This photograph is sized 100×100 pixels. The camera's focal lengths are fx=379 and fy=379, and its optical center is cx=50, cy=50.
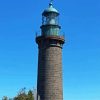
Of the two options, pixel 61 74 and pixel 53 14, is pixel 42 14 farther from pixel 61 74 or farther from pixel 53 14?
pixel 61 74

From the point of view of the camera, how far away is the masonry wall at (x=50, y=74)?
50.6m

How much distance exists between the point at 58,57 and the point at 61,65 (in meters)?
1.21

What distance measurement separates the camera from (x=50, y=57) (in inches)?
2039

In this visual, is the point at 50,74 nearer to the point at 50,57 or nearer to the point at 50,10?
the point at 50,57

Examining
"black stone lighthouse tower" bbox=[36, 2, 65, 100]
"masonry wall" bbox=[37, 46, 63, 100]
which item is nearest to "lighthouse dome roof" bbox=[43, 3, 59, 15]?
"black stone lighthouse tower" bbox=[36, 2, 65, 100]

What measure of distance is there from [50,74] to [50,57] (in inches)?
94.3

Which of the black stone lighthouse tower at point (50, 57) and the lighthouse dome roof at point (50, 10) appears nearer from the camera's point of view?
the black stone lighthouse tower at point (50, 57)

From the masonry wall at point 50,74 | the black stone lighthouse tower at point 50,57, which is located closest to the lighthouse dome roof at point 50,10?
the black stone lighthouse tower at point 50,57

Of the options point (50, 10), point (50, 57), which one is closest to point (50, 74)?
point (50, 57)

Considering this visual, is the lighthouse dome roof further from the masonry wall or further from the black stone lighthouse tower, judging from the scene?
the masonry wall

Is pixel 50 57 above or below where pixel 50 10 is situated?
below

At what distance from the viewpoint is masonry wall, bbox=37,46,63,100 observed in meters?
50.6

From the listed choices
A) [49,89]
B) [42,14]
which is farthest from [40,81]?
[42,14]

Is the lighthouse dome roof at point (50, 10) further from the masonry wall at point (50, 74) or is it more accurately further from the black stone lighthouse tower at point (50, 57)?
the masonry wall at point (50, 74)
